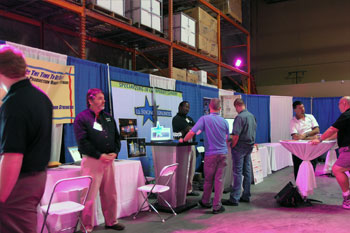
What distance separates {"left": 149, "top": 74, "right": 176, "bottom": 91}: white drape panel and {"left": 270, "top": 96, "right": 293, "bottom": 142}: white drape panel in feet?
16.7

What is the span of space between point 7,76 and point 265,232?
3.12 m

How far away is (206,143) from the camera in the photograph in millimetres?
4215

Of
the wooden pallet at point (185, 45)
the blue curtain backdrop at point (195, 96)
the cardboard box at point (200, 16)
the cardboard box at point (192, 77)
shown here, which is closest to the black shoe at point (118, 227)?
the blue curtain backdrop at point (195, 96)

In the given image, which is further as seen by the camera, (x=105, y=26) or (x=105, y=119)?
(x=105, y=26)

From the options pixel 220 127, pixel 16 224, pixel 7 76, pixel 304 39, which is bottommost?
pixel 16 224

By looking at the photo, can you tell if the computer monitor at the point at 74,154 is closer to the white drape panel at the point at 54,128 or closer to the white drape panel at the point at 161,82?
the white drape panel at the point at 54,128

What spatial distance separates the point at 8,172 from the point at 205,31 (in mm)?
7162


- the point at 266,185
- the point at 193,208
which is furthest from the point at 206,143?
the point at 266,185

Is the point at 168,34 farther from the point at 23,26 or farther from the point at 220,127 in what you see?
the point at 220,127

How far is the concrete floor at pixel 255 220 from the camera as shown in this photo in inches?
139

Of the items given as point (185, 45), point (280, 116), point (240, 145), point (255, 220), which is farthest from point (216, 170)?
point (280, 116)

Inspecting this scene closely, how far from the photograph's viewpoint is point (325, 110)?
35.3 feet

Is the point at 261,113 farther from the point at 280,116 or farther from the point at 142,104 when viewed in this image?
the point at 142,104

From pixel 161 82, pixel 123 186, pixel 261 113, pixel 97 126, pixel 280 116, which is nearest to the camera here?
pixel 97 126
